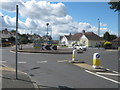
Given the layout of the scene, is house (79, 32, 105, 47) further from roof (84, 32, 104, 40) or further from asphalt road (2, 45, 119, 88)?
asphalt road (2, 45, 119, 88)

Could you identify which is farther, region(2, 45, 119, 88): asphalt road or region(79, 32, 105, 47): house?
region(79, 32, 105, 47): house

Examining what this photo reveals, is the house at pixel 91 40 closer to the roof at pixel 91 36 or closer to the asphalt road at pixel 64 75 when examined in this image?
the roof at pixel 91 36

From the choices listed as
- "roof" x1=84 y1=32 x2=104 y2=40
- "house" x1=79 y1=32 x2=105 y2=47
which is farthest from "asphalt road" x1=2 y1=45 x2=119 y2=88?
"roof" x1=84 y1=32 x2=104 y2=40

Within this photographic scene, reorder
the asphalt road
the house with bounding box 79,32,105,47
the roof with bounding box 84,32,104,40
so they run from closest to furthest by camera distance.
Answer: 1. the asphalt road
2. the house with bounding box 79,32,105,47
3. the roof with bounding box 84,32,104,40

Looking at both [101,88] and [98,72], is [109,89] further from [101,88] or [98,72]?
[98,72]

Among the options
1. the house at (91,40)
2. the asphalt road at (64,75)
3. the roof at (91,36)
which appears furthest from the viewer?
the roof at (91,36)

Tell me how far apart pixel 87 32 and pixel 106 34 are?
25.3 metres

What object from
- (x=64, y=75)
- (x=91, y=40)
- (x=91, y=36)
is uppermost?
(x=91, y=36)

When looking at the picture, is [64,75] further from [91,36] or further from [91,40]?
[91,36]

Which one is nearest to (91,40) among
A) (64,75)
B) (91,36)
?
(91,36)

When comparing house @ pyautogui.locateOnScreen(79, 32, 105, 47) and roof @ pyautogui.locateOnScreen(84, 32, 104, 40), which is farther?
roof @ pyautogui.locateOnScreen(84, 32, 104, 40)

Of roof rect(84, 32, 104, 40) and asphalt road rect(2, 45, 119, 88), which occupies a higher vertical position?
roof rect(84, 32, 104, 40)

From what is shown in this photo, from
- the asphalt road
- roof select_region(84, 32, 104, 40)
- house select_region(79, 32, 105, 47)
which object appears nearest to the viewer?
the asphalt road

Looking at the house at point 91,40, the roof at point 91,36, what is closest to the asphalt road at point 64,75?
the house at point 91,40
